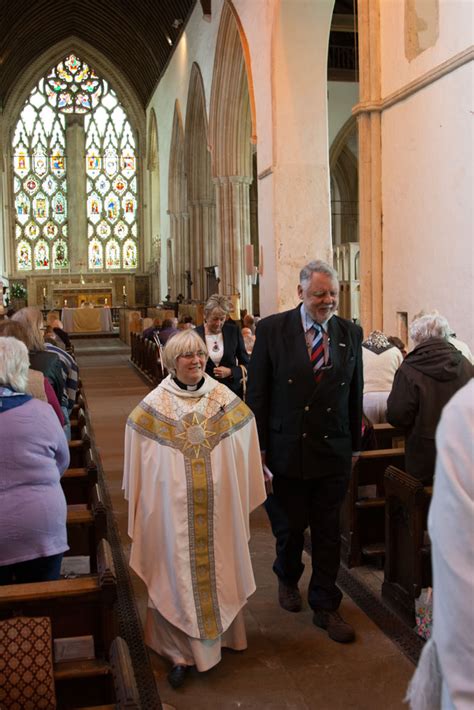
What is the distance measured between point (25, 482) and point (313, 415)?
1238 mm

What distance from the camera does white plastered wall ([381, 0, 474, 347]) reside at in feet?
19.4

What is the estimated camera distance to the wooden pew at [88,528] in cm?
322

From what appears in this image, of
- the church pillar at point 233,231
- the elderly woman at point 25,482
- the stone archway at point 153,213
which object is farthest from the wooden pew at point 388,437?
the stone archway at point 153,213

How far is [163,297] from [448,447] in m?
25.4

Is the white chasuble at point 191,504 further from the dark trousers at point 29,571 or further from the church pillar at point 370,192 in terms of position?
the church pillar at point 370,192

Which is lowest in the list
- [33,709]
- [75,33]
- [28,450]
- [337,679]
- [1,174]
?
[337,679]

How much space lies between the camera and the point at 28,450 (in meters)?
2.70

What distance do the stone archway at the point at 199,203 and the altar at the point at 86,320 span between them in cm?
321

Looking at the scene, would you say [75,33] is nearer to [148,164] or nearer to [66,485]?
[148,164]

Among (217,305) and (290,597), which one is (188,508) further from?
(217,305)

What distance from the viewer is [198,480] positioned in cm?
303

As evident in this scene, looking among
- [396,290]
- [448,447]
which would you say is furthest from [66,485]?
[396,290]

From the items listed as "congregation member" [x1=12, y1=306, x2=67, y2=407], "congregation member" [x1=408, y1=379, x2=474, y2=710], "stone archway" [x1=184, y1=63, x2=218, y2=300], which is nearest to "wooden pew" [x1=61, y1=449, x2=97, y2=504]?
"congregation member" [x1=12, y1=306, x2=67, y2=407]

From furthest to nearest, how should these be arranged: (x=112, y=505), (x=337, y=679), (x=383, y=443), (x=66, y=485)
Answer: (x=112, y=505) → (x=383, y=443) → (x=66, y=485) → (x=337, y=679)
